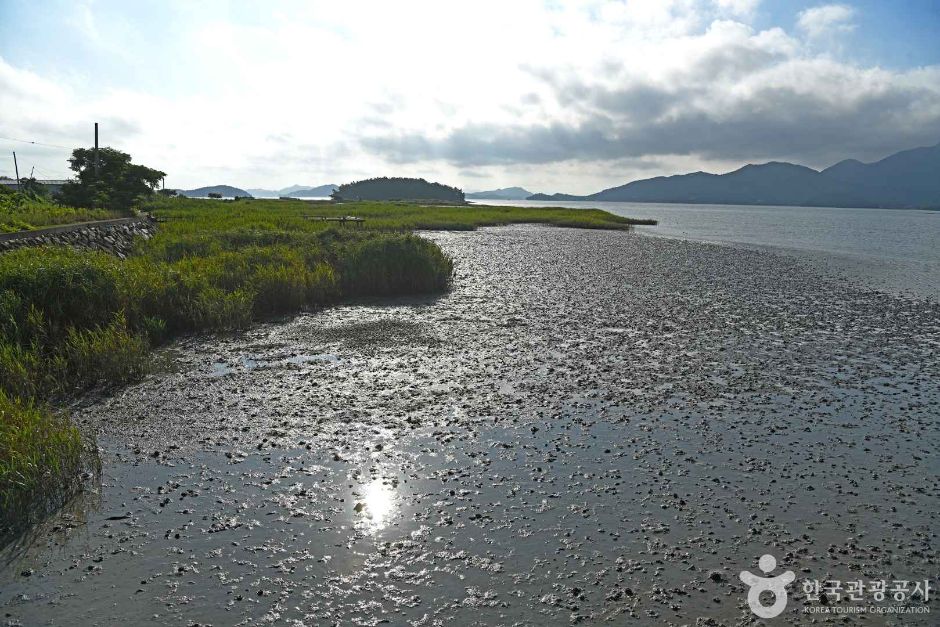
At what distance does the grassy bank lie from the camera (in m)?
7.04

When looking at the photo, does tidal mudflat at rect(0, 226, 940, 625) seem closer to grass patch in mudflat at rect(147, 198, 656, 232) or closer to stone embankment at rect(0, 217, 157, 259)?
stone embankment at rect(0, 217, 157, 259)

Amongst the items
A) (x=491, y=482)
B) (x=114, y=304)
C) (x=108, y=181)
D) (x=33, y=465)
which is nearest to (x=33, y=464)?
(x=33, y=465)

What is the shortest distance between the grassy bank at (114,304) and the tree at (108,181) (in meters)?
11.7

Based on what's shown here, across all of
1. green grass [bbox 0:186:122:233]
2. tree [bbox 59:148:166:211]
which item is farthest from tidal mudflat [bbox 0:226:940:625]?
tree [bbox 59:148:166:211]

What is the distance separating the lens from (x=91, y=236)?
23.5 m

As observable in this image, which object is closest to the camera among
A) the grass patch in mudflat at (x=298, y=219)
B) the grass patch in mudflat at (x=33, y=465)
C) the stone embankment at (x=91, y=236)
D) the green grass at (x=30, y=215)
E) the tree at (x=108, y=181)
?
the grass patch in mudflat at (x=33, y=465)

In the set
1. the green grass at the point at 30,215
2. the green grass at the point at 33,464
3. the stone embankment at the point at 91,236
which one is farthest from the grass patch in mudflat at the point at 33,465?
the green grass at the point at 30,215

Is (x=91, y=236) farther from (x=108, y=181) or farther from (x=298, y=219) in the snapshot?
(x=298, y=219)

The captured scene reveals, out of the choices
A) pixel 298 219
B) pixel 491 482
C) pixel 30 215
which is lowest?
pixel 491 482

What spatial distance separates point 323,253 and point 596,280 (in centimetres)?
1223

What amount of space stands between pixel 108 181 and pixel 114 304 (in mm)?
27094

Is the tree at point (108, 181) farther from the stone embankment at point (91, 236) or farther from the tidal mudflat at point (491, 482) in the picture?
the tidal mudflat at point (491, 482)

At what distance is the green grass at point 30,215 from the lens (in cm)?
2041

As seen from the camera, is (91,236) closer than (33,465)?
No
